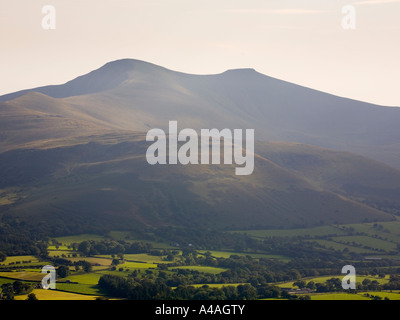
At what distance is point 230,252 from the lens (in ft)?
443

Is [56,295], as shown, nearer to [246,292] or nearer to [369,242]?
[246,292]

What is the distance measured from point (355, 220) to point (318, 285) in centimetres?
8033

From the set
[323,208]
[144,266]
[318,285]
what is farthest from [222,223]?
[318,285]

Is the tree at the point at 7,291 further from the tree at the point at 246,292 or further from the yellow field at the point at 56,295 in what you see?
the tree at the point at 246,292

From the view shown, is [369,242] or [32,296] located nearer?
[32,296]

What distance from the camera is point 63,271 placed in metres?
94.2

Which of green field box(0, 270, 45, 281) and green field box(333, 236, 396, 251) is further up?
green field box(0, 270, 45, 281)

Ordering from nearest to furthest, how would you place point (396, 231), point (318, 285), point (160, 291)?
1. point (160, 291)
2. point (318, 285)
3. point (396, 231)

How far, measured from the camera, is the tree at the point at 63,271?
3688 inches

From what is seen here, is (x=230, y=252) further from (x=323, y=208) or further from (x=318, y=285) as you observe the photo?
(x=323, y=208)

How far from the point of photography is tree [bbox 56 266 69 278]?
9369 cm

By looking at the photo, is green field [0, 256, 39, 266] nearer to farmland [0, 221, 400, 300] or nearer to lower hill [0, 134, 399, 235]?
farmland [0, 221, 400, 300]

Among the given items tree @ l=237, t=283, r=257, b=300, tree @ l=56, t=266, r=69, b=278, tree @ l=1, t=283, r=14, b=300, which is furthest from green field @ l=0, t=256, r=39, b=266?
tree @ l=237, t=283, r=257, b=300

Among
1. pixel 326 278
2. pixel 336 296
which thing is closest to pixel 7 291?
pixel 336 296
